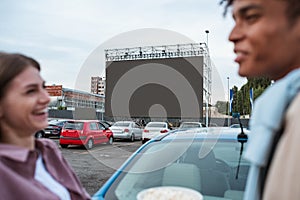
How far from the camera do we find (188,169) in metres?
2.50

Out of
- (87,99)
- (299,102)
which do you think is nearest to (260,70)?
(299,102)

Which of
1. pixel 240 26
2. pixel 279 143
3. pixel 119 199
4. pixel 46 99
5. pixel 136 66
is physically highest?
pixel 136 66

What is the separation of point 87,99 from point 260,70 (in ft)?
149

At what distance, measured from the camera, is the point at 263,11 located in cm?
81

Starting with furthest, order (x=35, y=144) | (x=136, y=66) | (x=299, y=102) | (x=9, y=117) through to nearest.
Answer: (x=136, y=66) < (x=35, y=144) < (x=9, y=117) < (x=299, y=102)

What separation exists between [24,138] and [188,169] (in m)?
1.58

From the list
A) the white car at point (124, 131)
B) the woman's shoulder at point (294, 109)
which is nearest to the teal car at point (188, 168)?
the woman's shoulder at point (294, 109)

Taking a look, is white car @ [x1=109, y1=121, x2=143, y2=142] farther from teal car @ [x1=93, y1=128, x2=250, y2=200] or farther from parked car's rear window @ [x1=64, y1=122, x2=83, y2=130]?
teal car @ [x1=93, y1=128, x2=250, y2=200]

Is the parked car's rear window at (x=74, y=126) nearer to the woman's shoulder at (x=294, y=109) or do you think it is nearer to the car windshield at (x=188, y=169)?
the car windshield at (x=188, y=169)

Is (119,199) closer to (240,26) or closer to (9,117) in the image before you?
(9,117)

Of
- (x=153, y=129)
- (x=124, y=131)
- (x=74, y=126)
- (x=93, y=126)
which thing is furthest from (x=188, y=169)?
(x=124, y=131)

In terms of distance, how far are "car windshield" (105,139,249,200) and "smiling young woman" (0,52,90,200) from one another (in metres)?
0.91

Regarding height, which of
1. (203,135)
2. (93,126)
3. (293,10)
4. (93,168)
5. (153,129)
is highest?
(293,10)

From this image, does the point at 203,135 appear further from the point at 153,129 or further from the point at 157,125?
the point at 157,125
